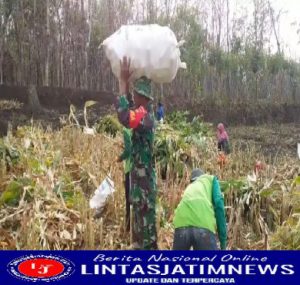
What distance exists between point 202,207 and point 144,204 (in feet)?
2.34

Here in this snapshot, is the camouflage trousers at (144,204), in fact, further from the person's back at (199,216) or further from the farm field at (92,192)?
the person's back at (199,216)

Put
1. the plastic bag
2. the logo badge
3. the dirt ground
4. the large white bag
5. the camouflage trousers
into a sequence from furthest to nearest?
1. the dirt ground
2. the plastic bag
3. the camouflage trousers
4. the large white bag
5. the logo badge

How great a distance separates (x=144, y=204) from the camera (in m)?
3.22

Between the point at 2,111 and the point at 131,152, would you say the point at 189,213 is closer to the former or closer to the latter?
the point at 131,152

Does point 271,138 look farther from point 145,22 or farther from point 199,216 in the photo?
point 199,216

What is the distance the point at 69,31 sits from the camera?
1338cm

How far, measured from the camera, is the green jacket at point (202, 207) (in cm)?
258

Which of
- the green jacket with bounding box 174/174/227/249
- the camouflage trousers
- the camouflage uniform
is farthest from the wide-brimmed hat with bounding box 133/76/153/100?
the green jacket with bounding box 174/174/227/249

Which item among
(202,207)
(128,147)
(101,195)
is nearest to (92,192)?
(101,195)

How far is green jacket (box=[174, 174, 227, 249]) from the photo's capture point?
8.45 ft

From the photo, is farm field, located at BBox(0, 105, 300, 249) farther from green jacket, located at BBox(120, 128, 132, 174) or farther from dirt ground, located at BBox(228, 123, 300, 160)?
dirt ground, located at BBox(228, 123, 300, 160)

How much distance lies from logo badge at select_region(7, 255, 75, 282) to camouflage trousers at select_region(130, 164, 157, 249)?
38.3 inches

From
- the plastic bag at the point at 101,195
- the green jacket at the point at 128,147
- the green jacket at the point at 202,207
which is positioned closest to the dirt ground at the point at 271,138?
the plastic bag at the point at 101,195

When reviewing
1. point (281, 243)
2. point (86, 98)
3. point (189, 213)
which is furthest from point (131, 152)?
point (86, 98)
